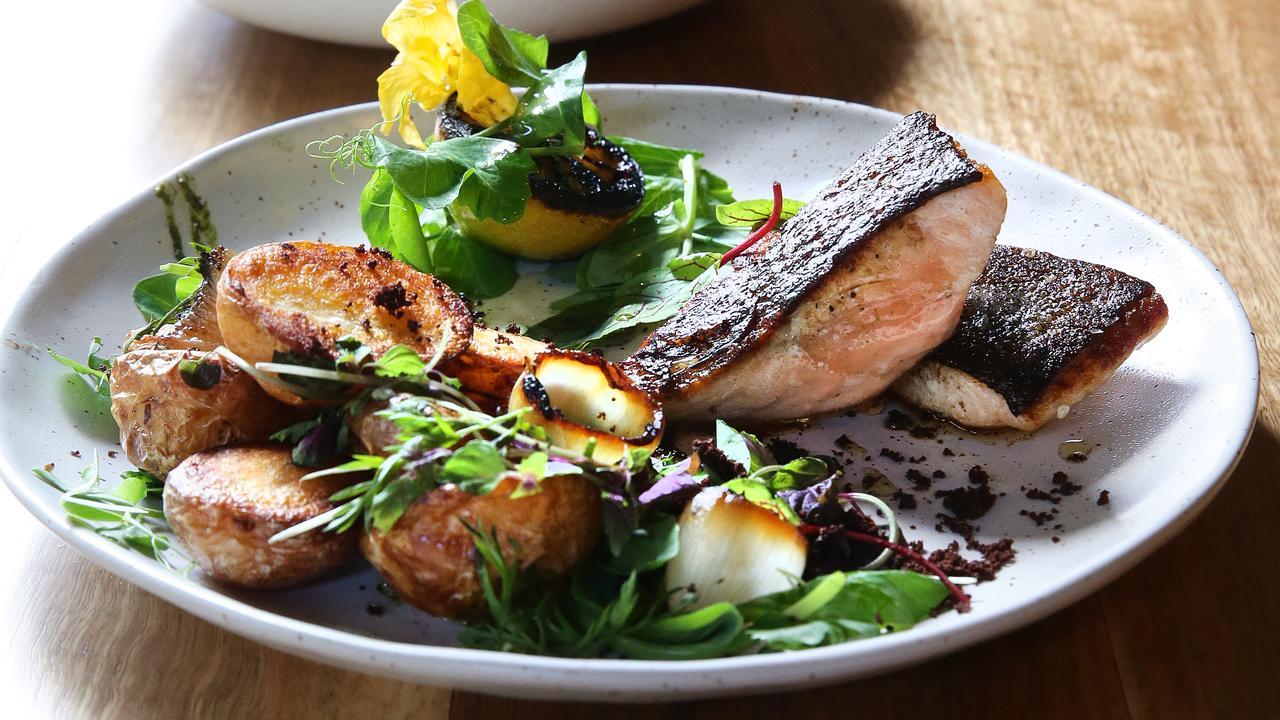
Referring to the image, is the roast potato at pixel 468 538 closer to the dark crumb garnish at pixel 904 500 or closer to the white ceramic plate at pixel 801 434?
the white ceramic plate at pixel 801 434

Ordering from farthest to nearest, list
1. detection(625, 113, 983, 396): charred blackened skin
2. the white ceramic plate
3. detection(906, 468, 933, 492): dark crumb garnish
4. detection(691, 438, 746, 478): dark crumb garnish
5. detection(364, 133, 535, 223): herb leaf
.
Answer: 1. detection(364, 133, 535, 223): herb leaf
2. detection(625, 113, 983, 396): charred blackened skin
3. detection(906, 468, 933, 492): dark crumb garnish
4. detection(691, 438, 746, 478): dark crumb garnish
5. the white ceramic plate

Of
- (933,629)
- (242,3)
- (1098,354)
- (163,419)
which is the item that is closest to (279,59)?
(242,3)

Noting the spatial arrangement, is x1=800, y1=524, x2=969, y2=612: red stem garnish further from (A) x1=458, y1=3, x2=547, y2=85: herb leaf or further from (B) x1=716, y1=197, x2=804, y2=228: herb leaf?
(A) x1=458, y1=3, x2=547, y2=85: herb leaf

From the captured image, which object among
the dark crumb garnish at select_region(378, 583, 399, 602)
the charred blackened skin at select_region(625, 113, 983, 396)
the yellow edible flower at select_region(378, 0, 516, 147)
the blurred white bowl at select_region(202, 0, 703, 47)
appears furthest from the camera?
the blurred white bowl at select_region(202, 0, 703, 47)

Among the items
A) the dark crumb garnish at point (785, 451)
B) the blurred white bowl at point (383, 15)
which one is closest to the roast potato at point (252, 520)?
the dark crumb garnish at point (785, 451)

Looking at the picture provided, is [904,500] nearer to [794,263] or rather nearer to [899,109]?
[794,263]

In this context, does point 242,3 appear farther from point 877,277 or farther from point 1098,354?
point 1098,354

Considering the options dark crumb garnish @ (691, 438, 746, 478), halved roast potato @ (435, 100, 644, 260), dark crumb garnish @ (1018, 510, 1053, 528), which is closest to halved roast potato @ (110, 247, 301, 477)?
dark crumb garnish @ (691, 438, 746, 478)
